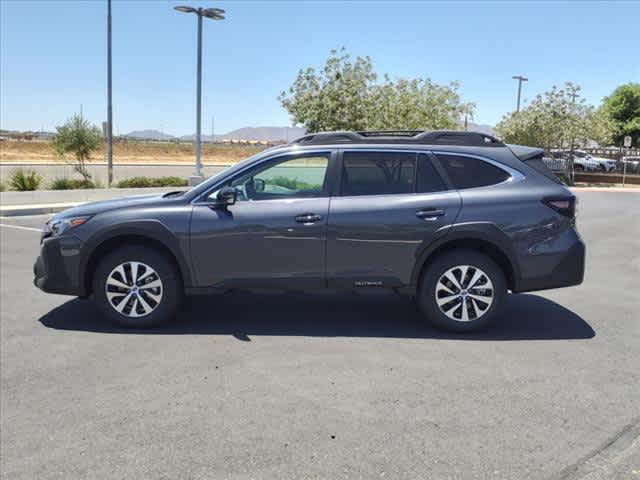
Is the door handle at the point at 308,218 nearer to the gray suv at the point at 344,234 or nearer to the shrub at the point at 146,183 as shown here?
the gray suv at the point at 344,234

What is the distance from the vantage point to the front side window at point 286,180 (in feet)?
18.8

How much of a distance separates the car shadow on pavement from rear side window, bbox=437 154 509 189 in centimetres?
142

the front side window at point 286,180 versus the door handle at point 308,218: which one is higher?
the front side window at point 286,180

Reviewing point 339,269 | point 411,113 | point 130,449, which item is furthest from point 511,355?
point 411,113

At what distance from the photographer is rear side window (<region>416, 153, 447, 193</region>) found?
5.68 meters

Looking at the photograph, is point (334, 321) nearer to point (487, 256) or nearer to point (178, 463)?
point (487, 256)

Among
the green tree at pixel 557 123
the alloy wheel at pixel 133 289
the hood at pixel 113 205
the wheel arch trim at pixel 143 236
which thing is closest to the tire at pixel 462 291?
the wheel arch trim at pixel 143 236

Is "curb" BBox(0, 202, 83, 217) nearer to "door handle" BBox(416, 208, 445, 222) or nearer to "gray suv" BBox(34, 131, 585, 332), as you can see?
"gray suv" BBox(34, 131, 585, 332)

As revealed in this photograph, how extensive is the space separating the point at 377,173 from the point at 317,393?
2.29m

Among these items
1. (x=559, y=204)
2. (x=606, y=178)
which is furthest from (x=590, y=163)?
(x=559, y=204)

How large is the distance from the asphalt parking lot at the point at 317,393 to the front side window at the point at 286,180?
4.21ft

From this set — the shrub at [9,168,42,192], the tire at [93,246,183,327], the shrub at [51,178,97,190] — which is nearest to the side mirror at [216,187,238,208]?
the tire at [93,246,183,327]

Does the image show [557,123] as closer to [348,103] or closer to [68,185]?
[348,103]

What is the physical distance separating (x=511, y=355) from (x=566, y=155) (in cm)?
3686
